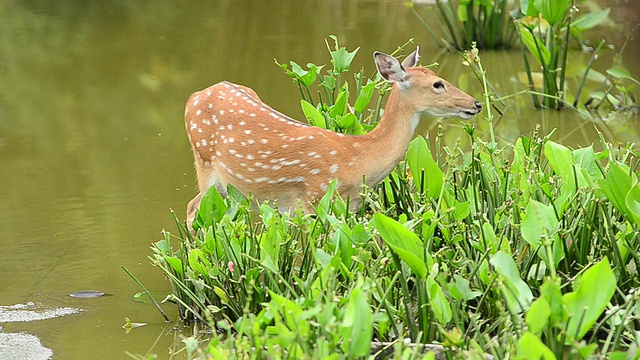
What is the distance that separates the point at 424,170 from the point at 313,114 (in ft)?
2.69

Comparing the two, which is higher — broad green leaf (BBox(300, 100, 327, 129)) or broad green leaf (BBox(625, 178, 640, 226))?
broad green leaf (BBox(625, 178, 640, 226))

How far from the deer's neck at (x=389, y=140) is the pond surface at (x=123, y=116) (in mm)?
1052

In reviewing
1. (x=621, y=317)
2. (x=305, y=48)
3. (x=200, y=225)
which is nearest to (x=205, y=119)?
(x=200, y=225)

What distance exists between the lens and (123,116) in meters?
7.76

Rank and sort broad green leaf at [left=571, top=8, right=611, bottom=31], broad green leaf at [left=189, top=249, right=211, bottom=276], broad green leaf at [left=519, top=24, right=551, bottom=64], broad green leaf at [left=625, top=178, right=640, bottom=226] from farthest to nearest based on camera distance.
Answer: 1. broad green leaf at [left=571, top=8, right=611, bottom=31]
2. broad green leaf at [left=519, top=24, right=551, bottom=64]
3. broad green leaf at [left=189, top=249, right=211, bottom=276]
4. broad green leaf at [left=625, top=178, right=640, bottom=226]

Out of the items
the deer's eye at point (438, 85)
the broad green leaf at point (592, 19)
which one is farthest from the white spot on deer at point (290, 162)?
the broad green leaf at point (592, 19)

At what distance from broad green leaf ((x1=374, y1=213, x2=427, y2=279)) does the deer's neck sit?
4.46 ft

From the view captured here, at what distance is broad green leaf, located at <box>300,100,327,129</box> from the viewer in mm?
5090

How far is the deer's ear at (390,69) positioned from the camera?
4746 mm

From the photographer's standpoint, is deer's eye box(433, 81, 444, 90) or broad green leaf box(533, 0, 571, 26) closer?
deer's eye box(433, 81, 444, 90)

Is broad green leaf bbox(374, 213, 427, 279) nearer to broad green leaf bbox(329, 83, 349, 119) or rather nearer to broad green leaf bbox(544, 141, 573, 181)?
broad green leaf bbox(544, 141, 573, 181)

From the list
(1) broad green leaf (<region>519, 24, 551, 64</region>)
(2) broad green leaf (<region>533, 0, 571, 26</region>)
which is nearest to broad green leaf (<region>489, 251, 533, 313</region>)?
(2) broad green leaf (<region>533, 0, 571, 26</region>)

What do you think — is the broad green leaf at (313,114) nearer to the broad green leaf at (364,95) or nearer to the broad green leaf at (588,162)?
the broad green leaf at (364,95)

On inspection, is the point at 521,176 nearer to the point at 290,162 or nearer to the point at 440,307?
the point at 290,162
